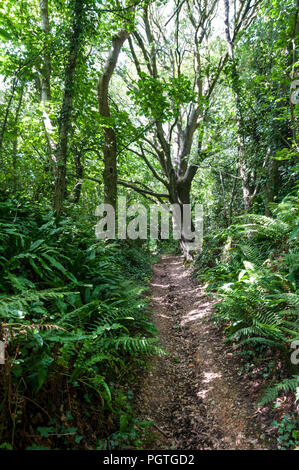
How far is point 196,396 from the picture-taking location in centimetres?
290

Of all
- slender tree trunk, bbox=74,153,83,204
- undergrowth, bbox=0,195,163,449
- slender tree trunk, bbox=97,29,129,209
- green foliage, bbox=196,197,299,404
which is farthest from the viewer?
slender tree trunk, bbox=74,153,83,204

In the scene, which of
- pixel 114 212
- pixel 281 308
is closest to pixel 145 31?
pixel 114 212

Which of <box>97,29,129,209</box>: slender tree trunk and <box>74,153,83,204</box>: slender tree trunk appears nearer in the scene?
<box>97,29,129,209</box>: slender tree trunk

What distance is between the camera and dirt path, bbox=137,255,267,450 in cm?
228

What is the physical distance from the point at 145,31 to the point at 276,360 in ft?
42.2

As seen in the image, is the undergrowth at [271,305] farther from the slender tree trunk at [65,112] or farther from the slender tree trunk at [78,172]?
the slender tree trunk at [78,172]

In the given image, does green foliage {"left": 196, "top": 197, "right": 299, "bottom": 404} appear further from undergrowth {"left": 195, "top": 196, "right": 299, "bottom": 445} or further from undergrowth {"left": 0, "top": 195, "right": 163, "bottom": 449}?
undergrowth {"left": 0, "top": 195, "right": 163, "bottom": 449}

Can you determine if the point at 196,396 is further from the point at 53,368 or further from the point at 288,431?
the point at 53,368

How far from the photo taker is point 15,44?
17.3 feet

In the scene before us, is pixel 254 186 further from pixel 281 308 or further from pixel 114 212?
pixel 281 308

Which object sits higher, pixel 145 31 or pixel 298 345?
Result: pixel 145 31

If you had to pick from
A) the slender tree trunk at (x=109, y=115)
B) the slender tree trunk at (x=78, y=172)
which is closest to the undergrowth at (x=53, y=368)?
the slender tree trunk at (x=109, y=115)

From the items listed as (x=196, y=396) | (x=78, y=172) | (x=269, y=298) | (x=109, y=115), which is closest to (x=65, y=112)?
(x=109, y=115)

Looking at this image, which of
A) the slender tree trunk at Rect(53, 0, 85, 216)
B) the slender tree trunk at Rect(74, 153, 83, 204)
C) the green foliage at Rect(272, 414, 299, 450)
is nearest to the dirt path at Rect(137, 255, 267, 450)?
the green foliage at Rect(272, 414, 299, 450)
